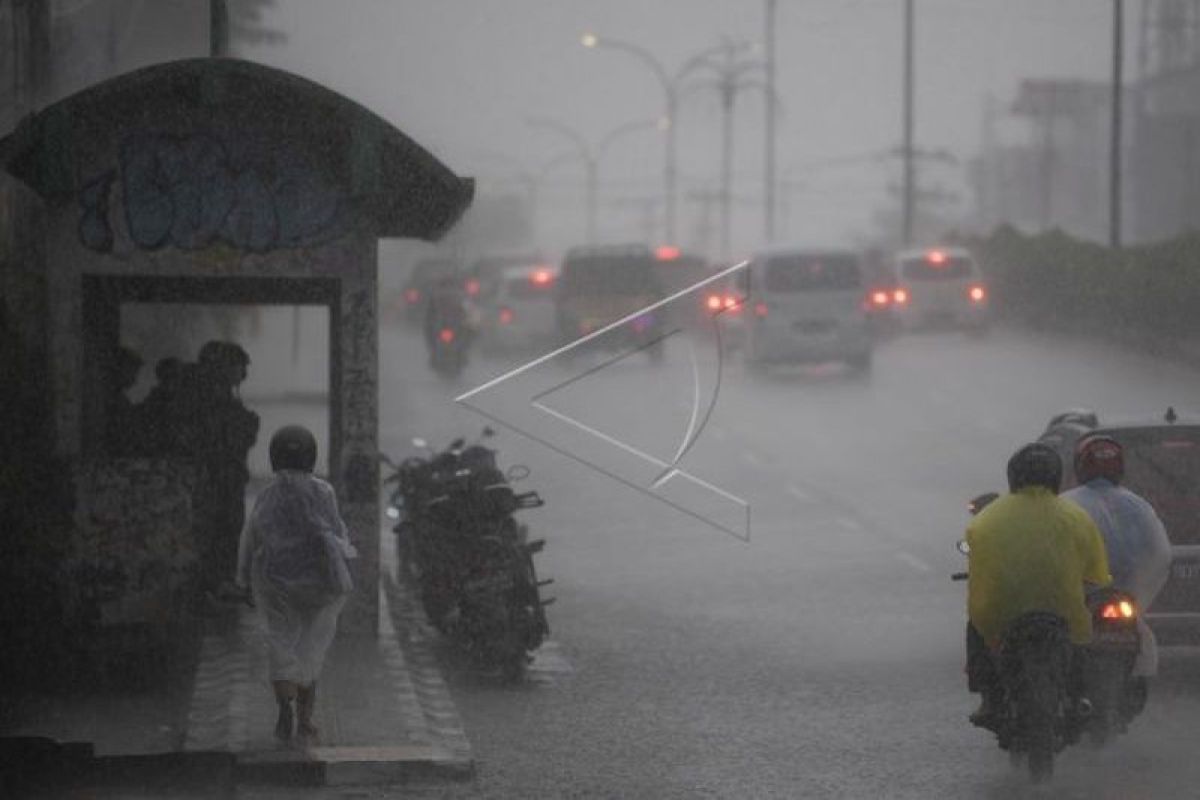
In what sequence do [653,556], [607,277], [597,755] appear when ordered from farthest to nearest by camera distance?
[607,277], [653,556], [597,755]

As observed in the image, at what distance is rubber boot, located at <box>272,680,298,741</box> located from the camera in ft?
37.7

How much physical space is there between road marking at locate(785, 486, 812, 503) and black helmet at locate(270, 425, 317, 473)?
14.5 metres

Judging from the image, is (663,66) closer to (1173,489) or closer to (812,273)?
(812,273)

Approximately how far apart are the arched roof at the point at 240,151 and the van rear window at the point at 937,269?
41601 millimetres

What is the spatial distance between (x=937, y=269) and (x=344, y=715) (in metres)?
44.8

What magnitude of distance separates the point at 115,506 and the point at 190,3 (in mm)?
33487

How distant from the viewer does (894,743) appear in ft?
39.4

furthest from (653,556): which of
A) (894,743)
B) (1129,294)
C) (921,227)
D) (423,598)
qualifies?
(921,227)

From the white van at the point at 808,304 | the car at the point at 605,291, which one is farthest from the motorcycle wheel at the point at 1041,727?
the car at the point at 605,291

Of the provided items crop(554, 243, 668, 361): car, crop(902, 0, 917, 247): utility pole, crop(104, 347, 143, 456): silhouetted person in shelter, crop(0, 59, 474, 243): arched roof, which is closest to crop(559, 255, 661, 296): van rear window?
crop(554, 243, 668, 361): car

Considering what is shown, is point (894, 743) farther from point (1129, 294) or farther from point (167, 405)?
point (1129, 294)

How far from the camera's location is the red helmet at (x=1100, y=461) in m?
12.0

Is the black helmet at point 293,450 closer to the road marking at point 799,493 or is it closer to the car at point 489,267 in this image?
the road marking at point 799,493

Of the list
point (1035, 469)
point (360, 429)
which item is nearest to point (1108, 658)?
point (1035, 469)
